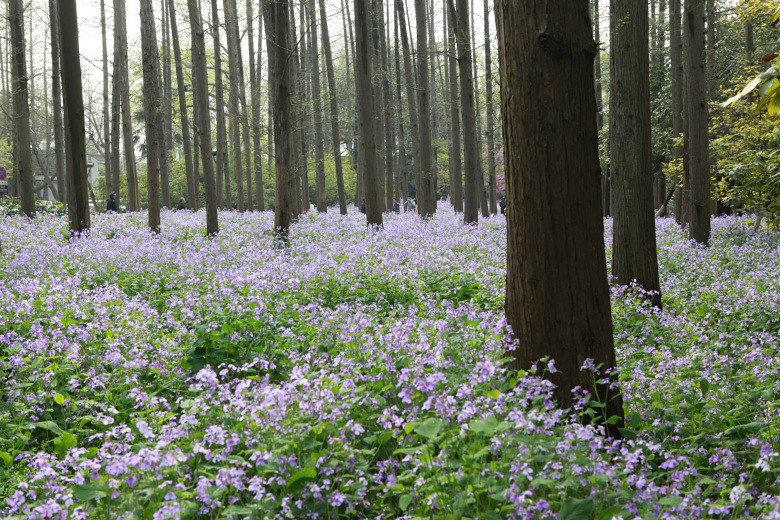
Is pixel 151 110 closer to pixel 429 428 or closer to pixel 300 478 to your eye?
pixel 300 478

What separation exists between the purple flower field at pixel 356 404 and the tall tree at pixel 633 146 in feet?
1.81

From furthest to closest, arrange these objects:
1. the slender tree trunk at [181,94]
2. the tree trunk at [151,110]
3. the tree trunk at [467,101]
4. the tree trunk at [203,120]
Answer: the slender tree trunk at [181,94] < the tree trunk at [467,101] < the tree trunk at [203,120] < the tree trunk at [151,110]

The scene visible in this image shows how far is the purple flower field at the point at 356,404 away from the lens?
259cm

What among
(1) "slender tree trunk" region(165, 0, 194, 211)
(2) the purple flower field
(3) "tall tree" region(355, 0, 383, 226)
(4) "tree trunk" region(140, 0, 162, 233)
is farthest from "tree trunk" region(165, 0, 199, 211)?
(2) the purple flower field

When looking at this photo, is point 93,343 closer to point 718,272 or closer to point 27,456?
point 27,456

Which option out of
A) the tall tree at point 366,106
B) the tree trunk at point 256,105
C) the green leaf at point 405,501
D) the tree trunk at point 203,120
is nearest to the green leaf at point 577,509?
the green leaf at point 405,501

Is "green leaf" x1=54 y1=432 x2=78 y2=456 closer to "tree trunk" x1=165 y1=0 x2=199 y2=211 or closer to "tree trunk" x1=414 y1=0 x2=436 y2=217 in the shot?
"tree trunk" x1=414 y1=0 x2=436 y2=217

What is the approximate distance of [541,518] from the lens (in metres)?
2.33

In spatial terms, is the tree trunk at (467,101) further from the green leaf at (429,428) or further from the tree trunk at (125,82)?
the green leaf at (429,428)

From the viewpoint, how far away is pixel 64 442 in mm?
3805

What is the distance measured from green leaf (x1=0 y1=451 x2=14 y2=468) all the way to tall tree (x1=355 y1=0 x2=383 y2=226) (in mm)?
12591

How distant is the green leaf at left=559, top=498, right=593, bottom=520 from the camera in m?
2.38

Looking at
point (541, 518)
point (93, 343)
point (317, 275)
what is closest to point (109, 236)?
point (317, 275)

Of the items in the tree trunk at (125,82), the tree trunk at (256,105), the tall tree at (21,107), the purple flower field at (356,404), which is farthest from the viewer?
the tree trunk at (256,105)
